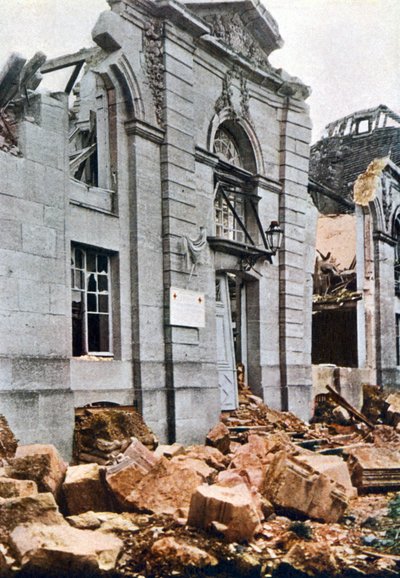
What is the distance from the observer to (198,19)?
13.9 meters

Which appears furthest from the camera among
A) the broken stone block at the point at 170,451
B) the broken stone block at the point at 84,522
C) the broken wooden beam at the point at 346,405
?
the broken wooden beam at the point at 346,405

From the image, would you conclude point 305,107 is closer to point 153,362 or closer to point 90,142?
point 90,142

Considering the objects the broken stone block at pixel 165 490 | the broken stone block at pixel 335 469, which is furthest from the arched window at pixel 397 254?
the broken stone block at pixel 165 490

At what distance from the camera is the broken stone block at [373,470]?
35.2 ft

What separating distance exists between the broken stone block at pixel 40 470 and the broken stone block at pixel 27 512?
968 millimetres

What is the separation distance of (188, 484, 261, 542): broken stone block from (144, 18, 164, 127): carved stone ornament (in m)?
7.59

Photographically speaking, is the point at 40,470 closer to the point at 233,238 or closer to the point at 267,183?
the point at 233,238

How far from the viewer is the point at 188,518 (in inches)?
301

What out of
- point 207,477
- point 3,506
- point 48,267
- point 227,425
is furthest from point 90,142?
point 3,506

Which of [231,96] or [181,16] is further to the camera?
[231,96]

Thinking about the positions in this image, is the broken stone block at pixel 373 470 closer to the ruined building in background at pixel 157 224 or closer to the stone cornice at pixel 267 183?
the ruined building in background at pixel 157 224

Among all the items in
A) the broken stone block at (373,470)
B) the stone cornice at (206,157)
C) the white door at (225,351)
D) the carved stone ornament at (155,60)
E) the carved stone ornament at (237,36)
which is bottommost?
the broken stone block at (373,470)

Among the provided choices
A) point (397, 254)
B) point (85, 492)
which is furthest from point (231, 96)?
point (397, 254)

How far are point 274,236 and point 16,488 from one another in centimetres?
954
